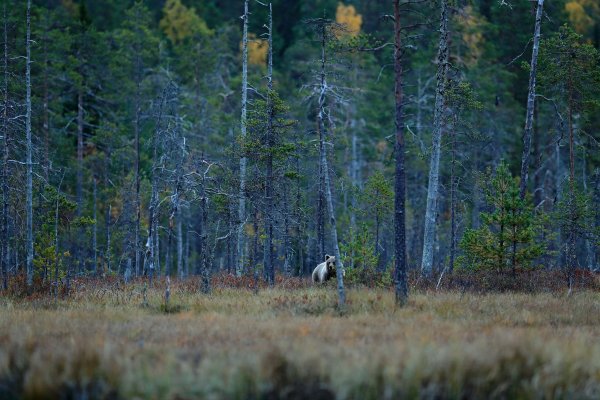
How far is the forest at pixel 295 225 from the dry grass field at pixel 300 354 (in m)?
0.04

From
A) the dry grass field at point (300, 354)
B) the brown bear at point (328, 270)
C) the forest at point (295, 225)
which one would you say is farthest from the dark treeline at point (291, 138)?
the dry grass field at point (300, 354)

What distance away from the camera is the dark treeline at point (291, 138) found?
19.3m

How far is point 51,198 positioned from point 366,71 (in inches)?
1046

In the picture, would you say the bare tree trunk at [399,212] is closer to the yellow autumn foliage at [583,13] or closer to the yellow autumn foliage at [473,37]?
the yellow autumn foliage at [473,37]

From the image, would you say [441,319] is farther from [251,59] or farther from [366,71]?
[251,59]

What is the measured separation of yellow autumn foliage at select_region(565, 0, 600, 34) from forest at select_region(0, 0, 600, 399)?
8.09 meters

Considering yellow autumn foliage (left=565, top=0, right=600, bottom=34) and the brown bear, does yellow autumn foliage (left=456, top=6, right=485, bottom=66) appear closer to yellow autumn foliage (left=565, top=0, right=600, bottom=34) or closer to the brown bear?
yellow autumn foliage (left=565, top=0, right=600, bottom=34)

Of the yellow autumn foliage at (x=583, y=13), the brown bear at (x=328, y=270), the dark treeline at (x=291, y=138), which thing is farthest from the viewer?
the yellow autumn foliage at (x=583, y=13)

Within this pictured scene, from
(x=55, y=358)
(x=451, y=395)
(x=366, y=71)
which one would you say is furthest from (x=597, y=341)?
(x=366, y=71)

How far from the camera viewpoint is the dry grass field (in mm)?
7855

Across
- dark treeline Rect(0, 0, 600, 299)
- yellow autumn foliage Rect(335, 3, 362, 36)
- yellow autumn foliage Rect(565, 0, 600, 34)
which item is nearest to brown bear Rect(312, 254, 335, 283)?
dark treeline Rect(0, 0, 600, 299)

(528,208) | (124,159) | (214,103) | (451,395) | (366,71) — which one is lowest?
(451,395)

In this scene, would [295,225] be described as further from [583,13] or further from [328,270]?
[583,13]

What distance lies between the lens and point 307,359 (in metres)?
8.33
